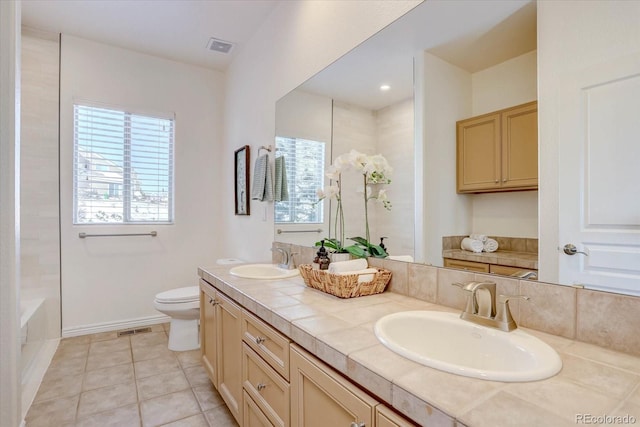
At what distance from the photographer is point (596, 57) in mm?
827

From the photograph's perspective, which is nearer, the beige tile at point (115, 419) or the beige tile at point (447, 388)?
the beige tile at point (447, 388)

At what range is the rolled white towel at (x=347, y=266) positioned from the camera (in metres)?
1.42

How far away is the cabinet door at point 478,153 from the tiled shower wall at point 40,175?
3322 millimetres

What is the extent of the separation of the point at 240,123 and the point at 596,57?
286cm

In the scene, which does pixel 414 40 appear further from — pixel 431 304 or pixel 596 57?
pixel 431 304

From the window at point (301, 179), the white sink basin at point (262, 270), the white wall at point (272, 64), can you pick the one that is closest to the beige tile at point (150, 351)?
the white wall at point (272, 64)

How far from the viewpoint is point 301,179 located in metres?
2.18

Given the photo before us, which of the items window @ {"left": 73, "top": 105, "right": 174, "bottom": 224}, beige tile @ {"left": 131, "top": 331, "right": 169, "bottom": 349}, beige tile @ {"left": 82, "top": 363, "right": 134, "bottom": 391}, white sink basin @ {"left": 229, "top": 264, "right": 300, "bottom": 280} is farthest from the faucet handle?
window @ {"left": 73, "top": 105, "right": 174, "bottom": 224}

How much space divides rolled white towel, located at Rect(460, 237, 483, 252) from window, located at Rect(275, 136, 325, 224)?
955 millimetres

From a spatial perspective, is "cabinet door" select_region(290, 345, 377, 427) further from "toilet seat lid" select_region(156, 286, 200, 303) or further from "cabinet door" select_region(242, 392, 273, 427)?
"toilet seat lid" select_region(156, 286, 200, 303)

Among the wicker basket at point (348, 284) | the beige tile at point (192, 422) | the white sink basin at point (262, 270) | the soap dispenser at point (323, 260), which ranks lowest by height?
the beige tile at point (192, 422)

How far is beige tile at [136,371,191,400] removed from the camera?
80.4 inches

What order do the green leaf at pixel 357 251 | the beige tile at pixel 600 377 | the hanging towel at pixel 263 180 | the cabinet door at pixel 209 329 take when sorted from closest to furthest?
the beige tile at pixel 600 377
the green leaf at pixel 357 251
the cabinet door at pixel 209 329
the hanging towel at pixel 263 180

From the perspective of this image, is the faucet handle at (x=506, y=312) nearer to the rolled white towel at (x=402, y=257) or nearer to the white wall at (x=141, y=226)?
the rolled white towel at (x=402, y=257)
